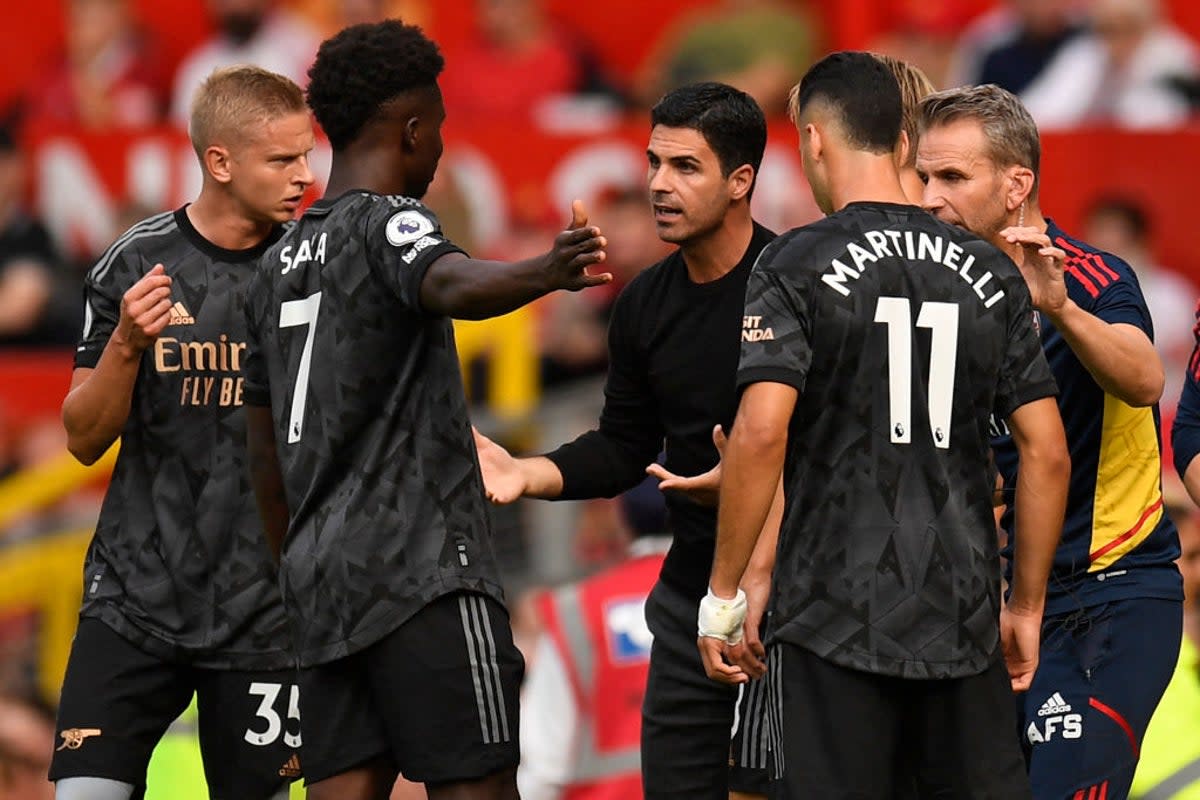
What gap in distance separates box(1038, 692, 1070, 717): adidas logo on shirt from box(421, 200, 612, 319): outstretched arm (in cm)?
170

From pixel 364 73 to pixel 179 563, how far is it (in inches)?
57.5

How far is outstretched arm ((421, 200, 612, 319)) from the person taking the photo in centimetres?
420

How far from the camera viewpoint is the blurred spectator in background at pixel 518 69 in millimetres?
13133

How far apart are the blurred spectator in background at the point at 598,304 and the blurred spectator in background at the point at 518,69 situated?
6.42 feet

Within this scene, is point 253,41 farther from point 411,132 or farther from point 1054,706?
point 1054,706

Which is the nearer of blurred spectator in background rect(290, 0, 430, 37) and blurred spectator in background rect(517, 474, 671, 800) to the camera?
blurred spectator in background rect(517, 474, 671, 800)

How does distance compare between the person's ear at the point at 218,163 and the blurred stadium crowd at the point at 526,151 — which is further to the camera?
the blurred stadium crowd at the point at 526,151

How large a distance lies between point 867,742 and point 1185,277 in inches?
270

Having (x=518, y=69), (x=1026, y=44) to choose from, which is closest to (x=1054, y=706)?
(x=1026, y=44)

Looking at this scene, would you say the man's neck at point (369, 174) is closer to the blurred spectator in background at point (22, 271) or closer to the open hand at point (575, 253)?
the open hand at point (575, 253)

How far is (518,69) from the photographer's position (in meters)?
13.2

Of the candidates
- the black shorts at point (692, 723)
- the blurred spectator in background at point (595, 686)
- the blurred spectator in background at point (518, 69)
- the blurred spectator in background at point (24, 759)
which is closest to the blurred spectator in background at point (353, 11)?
the blurred spectator in background at point (518, 69)

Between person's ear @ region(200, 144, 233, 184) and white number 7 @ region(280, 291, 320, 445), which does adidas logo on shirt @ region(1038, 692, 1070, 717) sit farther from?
person's ear @ region(200, 144, 233, 184)

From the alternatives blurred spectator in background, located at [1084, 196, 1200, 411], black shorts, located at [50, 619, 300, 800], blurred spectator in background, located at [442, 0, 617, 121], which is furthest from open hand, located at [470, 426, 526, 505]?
blurred spectator in background, located at [442, 0, 617, 121]
